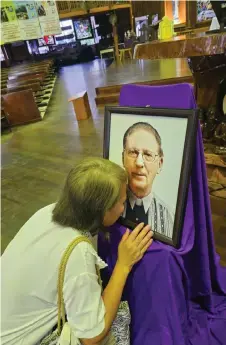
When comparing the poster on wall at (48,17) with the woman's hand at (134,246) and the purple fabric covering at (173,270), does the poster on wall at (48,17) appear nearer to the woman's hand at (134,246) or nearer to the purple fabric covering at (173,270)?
the purple fabric covering at (173,270)

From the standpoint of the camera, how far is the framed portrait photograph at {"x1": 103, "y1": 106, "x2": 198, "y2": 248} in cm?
79

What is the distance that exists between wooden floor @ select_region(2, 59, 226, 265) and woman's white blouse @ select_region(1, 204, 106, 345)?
1.13 meters

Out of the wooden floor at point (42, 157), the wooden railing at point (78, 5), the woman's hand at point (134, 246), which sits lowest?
the wooden floor at point (42, 157)

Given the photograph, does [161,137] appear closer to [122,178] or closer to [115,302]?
[122,178]

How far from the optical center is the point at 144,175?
897 millimetres

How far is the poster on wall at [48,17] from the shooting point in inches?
120

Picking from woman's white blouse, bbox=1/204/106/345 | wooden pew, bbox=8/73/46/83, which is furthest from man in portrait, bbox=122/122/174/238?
wooden pew, bbox=8/73/46/83

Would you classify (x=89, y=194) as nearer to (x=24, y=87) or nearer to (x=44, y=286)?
(x=44, y=286)

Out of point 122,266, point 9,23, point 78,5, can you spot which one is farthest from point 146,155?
point 78,5

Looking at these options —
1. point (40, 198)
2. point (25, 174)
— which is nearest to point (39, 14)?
point (25, 174)

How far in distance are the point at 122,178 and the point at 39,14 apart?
10.0 feet

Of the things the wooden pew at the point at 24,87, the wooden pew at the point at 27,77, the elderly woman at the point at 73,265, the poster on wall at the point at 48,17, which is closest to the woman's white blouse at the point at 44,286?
the elderly woman at the point at 73,265

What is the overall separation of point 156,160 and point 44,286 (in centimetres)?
52

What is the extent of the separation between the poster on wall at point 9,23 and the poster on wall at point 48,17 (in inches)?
11.2
